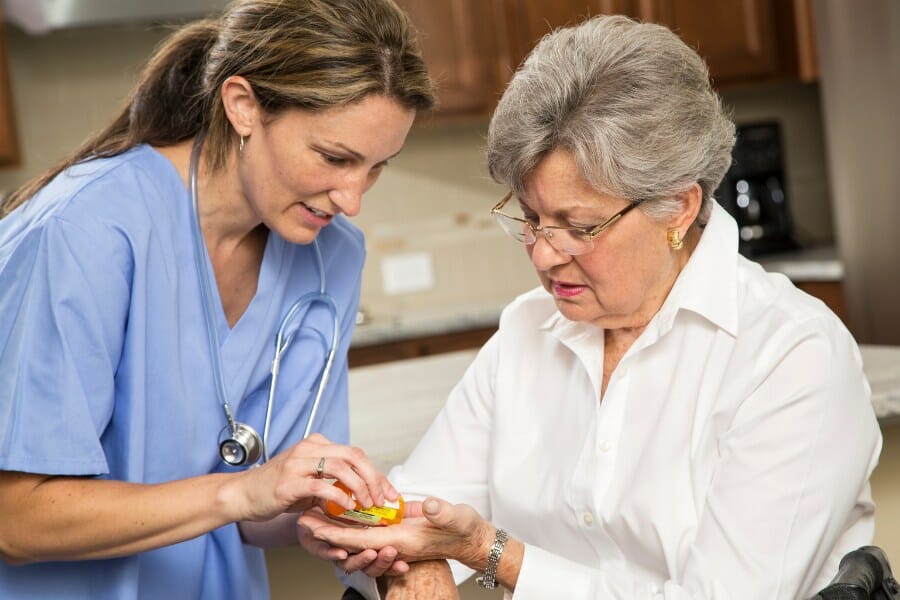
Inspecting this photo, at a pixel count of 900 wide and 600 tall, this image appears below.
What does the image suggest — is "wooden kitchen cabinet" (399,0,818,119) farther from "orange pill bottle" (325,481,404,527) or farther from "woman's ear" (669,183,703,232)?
"orange pill bottle" (325,481,404,527)

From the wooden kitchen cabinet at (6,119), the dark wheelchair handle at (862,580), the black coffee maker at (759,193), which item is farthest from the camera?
the black coffee maker at (759,193)

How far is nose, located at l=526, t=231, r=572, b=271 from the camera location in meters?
1.36

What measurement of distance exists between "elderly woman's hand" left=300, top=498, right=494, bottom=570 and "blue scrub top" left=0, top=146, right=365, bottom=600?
207mm

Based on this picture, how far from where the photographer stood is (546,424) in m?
1.51

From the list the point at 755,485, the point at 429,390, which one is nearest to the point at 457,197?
the point at 429,390

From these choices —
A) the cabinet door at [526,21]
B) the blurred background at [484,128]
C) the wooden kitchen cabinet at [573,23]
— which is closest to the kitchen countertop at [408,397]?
the blurred background at [484,128]

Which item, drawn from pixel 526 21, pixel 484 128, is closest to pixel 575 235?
pixel 526 21

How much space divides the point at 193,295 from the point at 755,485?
727mm

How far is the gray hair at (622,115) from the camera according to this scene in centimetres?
130

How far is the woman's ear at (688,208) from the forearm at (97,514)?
2.07 ft

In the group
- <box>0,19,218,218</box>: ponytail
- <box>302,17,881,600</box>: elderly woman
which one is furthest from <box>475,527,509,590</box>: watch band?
<box>0,19,218,218</box>: ponytail

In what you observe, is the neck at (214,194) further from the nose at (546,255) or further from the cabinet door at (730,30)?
the cabinet door at (730,30)

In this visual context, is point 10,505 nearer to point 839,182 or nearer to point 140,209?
point 140,209

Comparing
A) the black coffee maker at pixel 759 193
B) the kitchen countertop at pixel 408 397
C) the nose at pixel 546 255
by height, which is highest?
the nose at pixel 546 255
